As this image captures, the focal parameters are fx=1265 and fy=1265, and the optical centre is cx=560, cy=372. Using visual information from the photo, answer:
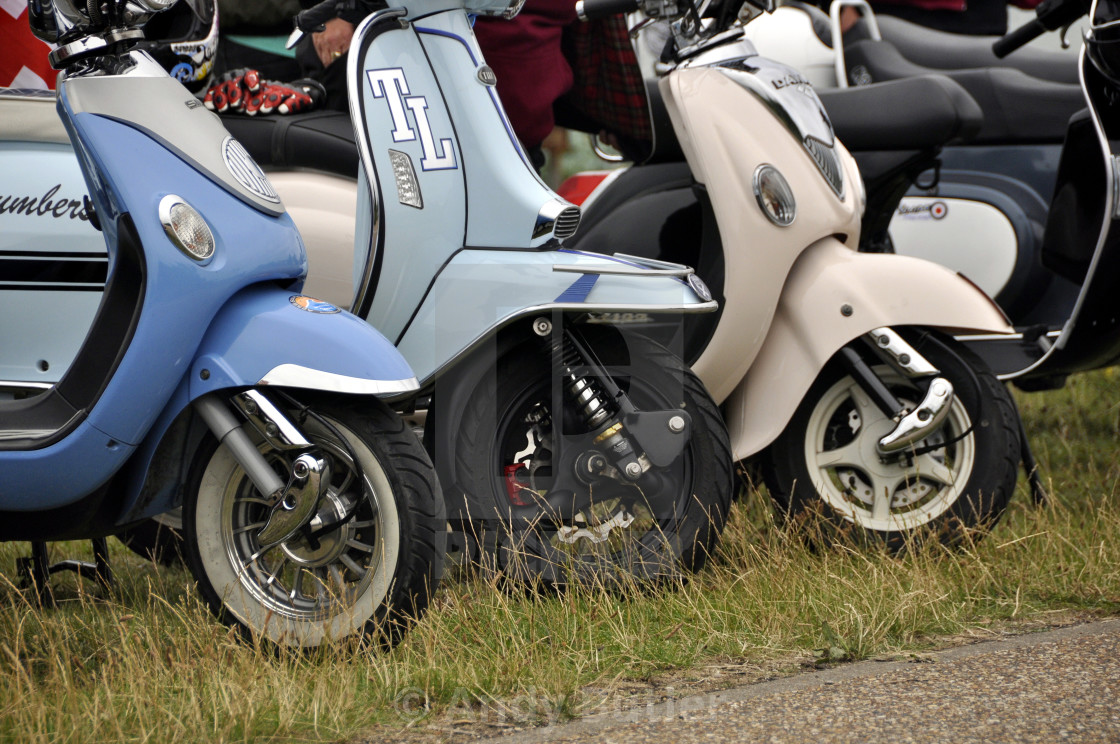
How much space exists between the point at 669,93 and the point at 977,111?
1015 mm

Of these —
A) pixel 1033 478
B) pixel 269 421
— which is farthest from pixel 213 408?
pixel 1033 478

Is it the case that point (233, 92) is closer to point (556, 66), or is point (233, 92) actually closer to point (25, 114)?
point (25, 114)

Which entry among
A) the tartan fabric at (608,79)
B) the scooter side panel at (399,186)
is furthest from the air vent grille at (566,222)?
the tartan fabric at (608,79)

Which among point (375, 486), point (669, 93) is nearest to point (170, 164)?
point (375, 486)

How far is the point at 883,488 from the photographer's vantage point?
3.11 meters

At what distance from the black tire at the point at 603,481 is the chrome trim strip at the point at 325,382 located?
506 mm

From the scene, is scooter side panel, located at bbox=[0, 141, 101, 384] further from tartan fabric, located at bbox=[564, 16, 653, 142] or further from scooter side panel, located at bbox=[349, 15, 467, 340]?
tartan fabric, located at bbox=[564, 16, 653, 142]

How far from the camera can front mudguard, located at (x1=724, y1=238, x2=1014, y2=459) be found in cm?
303

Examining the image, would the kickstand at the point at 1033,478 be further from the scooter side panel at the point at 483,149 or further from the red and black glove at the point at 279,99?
the red and black glove at the point at 279,99

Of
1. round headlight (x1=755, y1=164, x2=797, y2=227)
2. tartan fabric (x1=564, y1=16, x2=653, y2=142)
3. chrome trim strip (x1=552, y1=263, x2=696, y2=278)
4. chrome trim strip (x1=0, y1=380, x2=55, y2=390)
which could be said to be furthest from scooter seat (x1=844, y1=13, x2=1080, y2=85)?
chrome trim strip (x1=0, y1=380, x2=55, y2=390)

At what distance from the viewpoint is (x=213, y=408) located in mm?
2336

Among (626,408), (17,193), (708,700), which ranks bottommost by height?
(708,700)

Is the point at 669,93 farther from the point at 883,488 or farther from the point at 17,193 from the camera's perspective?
the point at 17,193

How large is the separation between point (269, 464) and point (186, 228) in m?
0.46
